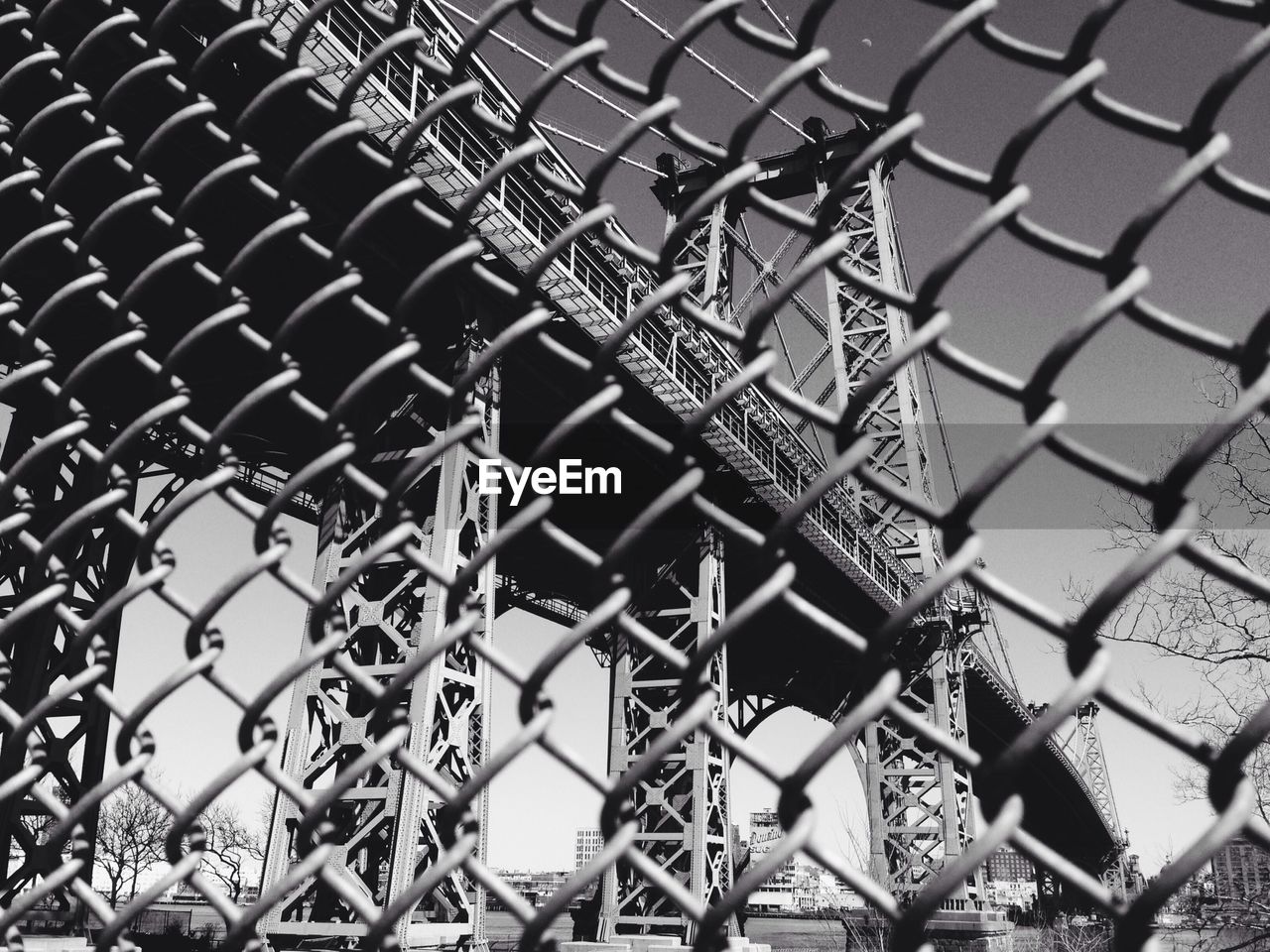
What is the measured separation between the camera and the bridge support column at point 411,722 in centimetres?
846

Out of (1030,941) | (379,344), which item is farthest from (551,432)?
(1030,941)

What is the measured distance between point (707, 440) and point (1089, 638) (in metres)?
13.9

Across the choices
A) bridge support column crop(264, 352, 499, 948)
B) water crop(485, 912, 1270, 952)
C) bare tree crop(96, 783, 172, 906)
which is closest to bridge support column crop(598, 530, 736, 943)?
water crop(485, 912, 1270, 952)

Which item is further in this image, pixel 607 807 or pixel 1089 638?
pixel 607 807

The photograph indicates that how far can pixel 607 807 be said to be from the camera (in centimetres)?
109

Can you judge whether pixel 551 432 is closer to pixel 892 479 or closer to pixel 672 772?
pixel 672 772

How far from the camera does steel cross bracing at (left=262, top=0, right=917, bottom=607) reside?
7.55 m

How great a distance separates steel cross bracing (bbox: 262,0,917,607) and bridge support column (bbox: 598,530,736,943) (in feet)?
6.73

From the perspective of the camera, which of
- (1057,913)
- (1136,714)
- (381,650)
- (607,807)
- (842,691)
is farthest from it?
(1057,913)

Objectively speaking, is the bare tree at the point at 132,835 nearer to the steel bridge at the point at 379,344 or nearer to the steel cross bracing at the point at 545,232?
the steel bridge at the point at 379,344

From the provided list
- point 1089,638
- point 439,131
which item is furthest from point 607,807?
point 439,131

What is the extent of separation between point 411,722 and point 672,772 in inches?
324

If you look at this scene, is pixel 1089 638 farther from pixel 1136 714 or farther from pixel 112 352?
pixel 112 352

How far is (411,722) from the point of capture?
806 centimetres
